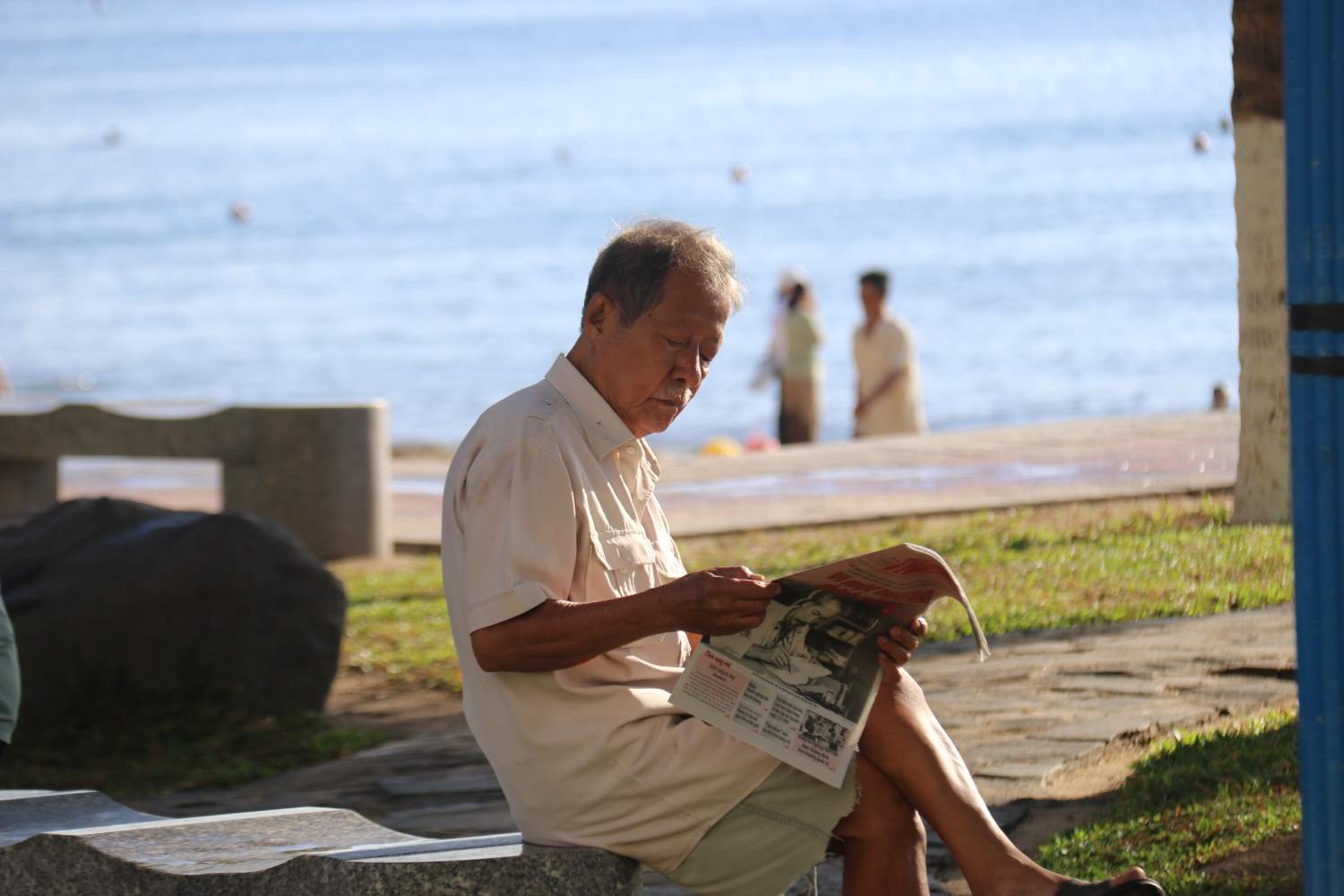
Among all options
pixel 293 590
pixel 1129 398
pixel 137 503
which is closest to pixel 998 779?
pixel 293 590

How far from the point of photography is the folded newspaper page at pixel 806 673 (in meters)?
3.29

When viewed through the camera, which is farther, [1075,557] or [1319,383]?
[1075,557]

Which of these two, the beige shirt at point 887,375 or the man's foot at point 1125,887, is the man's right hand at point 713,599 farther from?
the beige shirt at point 887,375

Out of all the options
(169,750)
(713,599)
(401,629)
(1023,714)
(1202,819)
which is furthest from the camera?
(401,629)

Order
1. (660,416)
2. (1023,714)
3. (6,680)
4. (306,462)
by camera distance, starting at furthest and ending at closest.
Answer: (306,462), (1023,714), (6,680), (660,416)

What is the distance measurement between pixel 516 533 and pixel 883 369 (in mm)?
11503

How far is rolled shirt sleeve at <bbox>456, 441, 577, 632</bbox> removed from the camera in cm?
325

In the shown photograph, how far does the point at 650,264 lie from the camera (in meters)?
3.44

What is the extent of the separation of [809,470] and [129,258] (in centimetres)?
6168

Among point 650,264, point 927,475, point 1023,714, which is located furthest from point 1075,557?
point 650,264

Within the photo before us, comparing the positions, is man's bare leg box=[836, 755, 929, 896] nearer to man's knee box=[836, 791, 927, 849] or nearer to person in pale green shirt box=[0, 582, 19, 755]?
man's knee box=[836, 791, 927, 849]

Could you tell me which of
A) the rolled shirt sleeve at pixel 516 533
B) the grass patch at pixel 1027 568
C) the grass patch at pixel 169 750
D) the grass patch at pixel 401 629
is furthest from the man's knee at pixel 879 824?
the grass patch at pixel 401 629

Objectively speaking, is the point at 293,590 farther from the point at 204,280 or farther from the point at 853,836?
the point at 204,280

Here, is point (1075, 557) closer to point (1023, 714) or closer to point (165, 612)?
point (1023, 714)
